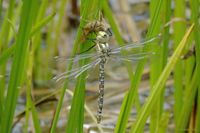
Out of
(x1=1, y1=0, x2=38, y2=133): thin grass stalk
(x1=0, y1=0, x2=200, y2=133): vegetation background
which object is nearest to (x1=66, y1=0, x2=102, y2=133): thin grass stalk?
(x1=0, y1=0, x2=200, y2=133): vegetation background

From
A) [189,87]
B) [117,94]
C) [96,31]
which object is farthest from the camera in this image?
[117,94]

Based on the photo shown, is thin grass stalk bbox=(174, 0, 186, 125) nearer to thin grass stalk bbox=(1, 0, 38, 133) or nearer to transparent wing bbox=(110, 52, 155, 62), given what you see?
transparent wing bbox=(110, 52, 155, 62)

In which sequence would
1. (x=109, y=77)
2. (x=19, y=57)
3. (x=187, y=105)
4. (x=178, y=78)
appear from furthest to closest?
(x=109, y=77) < (x=178, y=78) < (x=187, y=105) < (x=19, y=57)

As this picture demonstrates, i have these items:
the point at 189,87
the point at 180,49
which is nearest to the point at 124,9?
the point at 189,87

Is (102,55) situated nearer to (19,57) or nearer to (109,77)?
(19,57)

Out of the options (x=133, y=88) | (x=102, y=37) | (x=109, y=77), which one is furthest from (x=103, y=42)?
(x=109, y=77)

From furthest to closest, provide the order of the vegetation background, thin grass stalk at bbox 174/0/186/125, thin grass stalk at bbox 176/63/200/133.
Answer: thin grass stalk at bbox 174/0/186/125 < thin grass stalk at bbox 176/63/200/133 < the vegetation background

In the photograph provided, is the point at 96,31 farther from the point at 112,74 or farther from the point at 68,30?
the point at 68,30

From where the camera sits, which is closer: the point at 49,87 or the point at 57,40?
the point at 49,87
